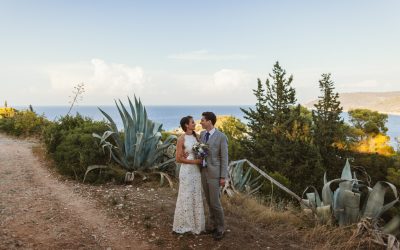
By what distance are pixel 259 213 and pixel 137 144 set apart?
2977 mm

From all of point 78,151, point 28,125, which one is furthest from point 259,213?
point 28,125

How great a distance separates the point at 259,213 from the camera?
6.34 metres

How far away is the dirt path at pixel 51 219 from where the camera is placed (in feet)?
16.1

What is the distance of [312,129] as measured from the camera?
23.1 metres

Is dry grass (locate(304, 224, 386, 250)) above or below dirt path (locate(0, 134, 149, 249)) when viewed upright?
below

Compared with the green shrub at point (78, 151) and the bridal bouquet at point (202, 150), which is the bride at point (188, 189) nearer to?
the bridal bouquet at point (202, 150)

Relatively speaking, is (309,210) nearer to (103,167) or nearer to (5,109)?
(103,167)

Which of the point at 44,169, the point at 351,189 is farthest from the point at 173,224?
the point at 44,169

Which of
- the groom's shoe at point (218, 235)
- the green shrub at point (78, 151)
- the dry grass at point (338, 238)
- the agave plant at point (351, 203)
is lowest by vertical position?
the dry grass at point (338, 238)

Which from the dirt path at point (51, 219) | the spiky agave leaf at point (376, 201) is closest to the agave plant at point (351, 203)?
the spiky agave leaf at point (376, 201)

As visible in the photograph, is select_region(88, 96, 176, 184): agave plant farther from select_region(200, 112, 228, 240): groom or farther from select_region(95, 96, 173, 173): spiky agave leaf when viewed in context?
select_region(200, 112, 228, 240): groom

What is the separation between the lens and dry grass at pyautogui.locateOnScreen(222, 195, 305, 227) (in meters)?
6.12

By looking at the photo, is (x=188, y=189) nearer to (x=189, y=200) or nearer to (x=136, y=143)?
(x=189, y=200)

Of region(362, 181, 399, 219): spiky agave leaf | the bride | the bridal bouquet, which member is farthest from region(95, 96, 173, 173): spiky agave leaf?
region(362, 181, 399, 219): spiky agave leaf
